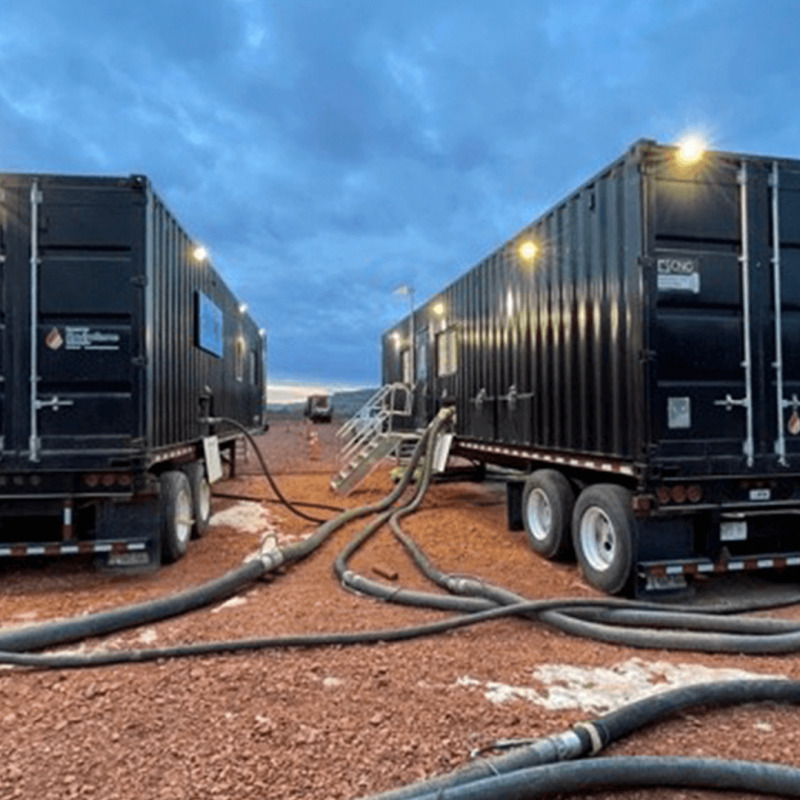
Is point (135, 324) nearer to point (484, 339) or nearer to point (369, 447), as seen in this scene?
point (484, 339)

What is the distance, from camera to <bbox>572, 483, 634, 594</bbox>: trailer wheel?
526 cm

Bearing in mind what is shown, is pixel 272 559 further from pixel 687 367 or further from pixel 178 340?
pixel 687 367

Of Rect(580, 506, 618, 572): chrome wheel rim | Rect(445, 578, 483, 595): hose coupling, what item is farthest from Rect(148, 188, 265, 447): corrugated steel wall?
Rect(580, 506, 618, 572): chrome wheel rim

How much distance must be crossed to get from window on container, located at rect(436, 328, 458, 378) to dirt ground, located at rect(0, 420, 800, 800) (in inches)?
232

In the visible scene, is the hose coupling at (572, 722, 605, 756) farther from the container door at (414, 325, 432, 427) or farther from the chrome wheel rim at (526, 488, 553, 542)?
the container door at (414, 325, 432, 427)

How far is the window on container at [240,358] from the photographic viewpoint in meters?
13.0

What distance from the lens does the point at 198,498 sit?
7.91 m

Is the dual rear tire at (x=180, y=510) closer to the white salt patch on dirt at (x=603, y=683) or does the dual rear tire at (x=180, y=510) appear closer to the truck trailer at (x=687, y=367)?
the white salt patch on dirt at (x=603, y=683)

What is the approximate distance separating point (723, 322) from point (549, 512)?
8.58 feet

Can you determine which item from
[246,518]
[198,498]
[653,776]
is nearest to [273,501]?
[246,518]

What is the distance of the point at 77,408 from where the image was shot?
19.1ft

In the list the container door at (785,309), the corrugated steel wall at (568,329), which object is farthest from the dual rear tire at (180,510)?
the container door at (785,309)

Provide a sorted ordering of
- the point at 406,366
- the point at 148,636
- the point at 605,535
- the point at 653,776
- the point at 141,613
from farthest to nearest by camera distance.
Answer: the point at 406,366
the point at 605,535
the point at 141,613
the point at 148,636
the point at 653,776

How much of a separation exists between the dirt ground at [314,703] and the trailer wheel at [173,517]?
29.3 inches
